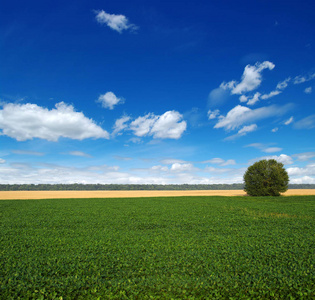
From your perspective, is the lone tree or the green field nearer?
the green field

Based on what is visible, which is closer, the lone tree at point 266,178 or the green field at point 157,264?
the green field at point 157,264

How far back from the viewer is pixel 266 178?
203 ft

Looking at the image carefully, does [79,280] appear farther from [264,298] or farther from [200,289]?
[264,298]

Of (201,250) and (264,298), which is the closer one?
(264,298)

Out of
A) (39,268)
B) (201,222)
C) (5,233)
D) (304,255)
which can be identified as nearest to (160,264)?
(39,268)

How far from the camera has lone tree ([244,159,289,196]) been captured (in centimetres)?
6044

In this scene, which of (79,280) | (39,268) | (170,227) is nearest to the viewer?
(79,280)

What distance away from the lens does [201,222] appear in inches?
872

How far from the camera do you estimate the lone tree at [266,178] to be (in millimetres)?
60438

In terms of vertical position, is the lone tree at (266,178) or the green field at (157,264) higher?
the lone tree at (266,178)

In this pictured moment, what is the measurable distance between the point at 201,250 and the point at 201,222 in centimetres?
960

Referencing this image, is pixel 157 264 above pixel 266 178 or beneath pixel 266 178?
beneath

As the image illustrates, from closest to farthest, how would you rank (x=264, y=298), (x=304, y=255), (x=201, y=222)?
1. (x=264, y=298)
2. (x=304, y=255)
3. (x=201, y=222)

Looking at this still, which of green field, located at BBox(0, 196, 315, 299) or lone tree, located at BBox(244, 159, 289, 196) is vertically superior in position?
lone tree, located at BBox(244, 159, 289, 196)
